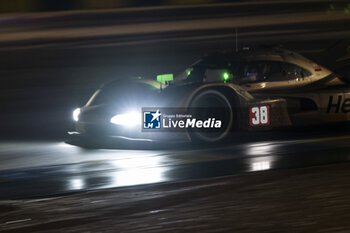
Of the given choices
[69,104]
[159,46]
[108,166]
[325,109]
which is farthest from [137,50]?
[108,166]

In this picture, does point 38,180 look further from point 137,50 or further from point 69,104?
point 137,50

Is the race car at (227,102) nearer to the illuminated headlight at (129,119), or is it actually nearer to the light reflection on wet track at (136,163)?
the illuminated headlight at (129,119)

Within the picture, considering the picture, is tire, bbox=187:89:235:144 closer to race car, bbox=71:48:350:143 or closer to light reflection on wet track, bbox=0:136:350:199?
race car, bbox=71:48:350:143

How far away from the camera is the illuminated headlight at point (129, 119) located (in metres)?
9.19

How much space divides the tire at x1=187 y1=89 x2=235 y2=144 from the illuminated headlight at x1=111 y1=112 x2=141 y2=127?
2.68 ft

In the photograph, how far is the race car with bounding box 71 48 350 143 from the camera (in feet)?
30.0

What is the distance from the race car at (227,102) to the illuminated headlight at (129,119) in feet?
0.04

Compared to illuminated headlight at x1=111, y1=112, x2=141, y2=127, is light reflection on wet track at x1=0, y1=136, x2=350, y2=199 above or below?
below

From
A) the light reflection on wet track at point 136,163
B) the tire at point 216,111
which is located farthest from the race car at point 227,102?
the light reflection on wet track at point 136,163

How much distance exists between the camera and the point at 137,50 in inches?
914

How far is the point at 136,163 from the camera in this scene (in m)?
7.96

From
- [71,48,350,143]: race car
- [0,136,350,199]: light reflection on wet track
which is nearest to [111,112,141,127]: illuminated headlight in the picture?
[71,48,350,143]: race car

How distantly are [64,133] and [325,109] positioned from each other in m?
4.19

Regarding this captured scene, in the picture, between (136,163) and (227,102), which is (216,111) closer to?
(227,102)
